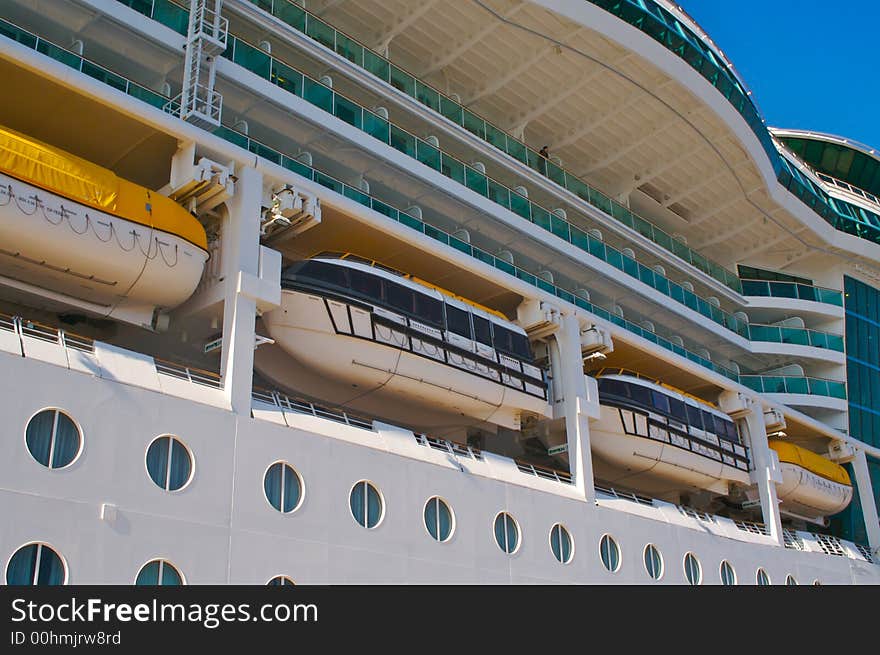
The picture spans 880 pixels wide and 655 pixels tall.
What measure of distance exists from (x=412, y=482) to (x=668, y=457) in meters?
8.37

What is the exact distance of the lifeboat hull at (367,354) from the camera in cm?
1527

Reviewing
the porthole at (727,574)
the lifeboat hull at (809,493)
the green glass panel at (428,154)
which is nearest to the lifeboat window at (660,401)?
the porthole at (727,574)

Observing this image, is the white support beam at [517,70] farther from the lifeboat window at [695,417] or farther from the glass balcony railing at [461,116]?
the lifeboat window at [695,417]

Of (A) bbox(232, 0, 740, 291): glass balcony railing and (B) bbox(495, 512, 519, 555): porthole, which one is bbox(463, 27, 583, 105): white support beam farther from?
(B) bbox(495, 512, 519, 555): porthole

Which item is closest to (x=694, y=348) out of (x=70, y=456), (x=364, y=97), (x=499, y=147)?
(x=499, y=147)

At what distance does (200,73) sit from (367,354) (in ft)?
16.8

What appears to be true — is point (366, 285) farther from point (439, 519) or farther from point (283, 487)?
point (283, 487)

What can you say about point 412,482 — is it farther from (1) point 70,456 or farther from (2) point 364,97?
(2) point 364,97

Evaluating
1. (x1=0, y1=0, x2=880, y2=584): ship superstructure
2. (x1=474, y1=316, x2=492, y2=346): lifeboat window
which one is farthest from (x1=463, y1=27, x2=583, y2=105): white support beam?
(x1=474, y1=316, x2=492, y2=346): lifeboat window

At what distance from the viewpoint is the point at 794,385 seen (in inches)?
1128

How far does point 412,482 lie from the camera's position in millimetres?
14688

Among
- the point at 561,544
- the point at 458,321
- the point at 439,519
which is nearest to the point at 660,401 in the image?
the point at 561,544

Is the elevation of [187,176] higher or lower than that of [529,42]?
lower
